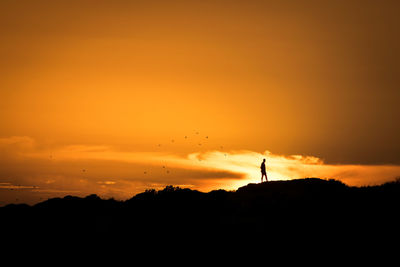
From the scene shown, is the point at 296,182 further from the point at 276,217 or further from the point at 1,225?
the point at 1,225

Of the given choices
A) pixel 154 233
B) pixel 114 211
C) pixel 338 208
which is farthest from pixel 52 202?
pixel 338 208

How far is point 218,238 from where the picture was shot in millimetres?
37844

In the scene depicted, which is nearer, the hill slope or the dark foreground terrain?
the dark foreground terrain

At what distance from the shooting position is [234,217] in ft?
129

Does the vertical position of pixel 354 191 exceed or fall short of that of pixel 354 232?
it exceeds it

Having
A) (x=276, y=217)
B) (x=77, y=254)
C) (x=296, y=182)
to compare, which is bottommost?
(x=77, y=254)

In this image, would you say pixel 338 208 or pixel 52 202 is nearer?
pixel 338 208

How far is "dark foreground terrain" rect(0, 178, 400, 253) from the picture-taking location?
3547 centimetres

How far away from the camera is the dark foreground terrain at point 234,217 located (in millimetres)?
35469

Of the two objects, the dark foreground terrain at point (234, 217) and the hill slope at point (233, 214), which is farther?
the hill slope at point (233, 214)

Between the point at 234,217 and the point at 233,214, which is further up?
the point at 233,214

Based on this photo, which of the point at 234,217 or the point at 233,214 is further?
the point at 233,214

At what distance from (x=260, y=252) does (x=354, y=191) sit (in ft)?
36.8

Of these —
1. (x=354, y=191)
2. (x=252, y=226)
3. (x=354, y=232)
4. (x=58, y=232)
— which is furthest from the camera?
(x=58, y=232)
